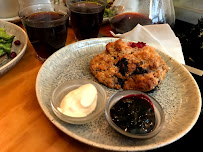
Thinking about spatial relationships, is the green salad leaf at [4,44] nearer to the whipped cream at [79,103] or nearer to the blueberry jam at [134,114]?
the whipped cream at [79,103]

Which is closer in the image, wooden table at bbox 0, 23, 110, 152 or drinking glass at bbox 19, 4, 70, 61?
wooden table at bbox 0, 23, 110, 152

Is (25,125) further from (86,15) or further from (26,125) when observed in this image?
(86,15)

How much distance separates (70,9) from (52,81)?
0.68 m

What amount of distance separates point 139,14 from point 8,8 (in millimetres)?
1314

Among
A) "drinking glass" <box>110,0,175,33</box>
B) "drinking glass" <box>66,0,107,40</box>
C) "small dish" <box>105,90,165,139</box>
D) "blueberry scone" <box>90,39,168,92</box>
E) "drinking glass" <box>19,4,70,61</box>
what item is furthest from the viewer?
"drinking glass" <box>110,0,175,33</box>

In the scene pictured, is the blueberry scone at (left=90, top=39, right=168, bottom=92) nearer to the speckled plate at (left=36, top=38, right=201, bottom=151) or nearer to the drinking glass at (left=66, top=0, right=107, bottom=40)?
the speckled plate at (left=36, top=38, right=201, bottom=151)

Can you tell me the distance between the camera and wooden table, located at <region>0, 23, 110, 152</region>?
89 centimetres

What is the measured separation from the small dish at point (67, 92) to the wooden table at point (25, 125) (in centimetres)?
13

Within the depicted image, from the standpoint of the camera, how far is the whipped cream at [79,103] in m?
0.90

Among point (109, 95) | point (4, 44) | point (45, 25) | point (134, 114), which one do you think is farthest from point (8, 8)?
point (134, 114)

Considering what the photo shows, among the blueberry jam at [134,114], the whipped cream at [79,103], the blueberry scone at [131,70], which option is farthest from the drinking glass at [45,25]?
the blueberry jam at [134,114]

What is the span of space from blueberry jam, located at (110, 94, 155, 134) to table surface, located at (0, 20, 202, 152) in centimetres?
19

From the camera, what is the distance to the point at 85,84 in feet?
3.53

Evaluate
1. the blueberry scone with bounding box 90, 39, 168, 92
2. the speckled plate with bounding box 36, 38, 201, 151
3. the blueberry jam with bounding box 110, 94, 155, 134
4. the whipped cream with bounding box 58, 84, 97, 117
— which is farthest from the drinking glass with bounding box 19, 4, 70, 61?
the blueberry jam with bounding box 110, 94, 155, 134
